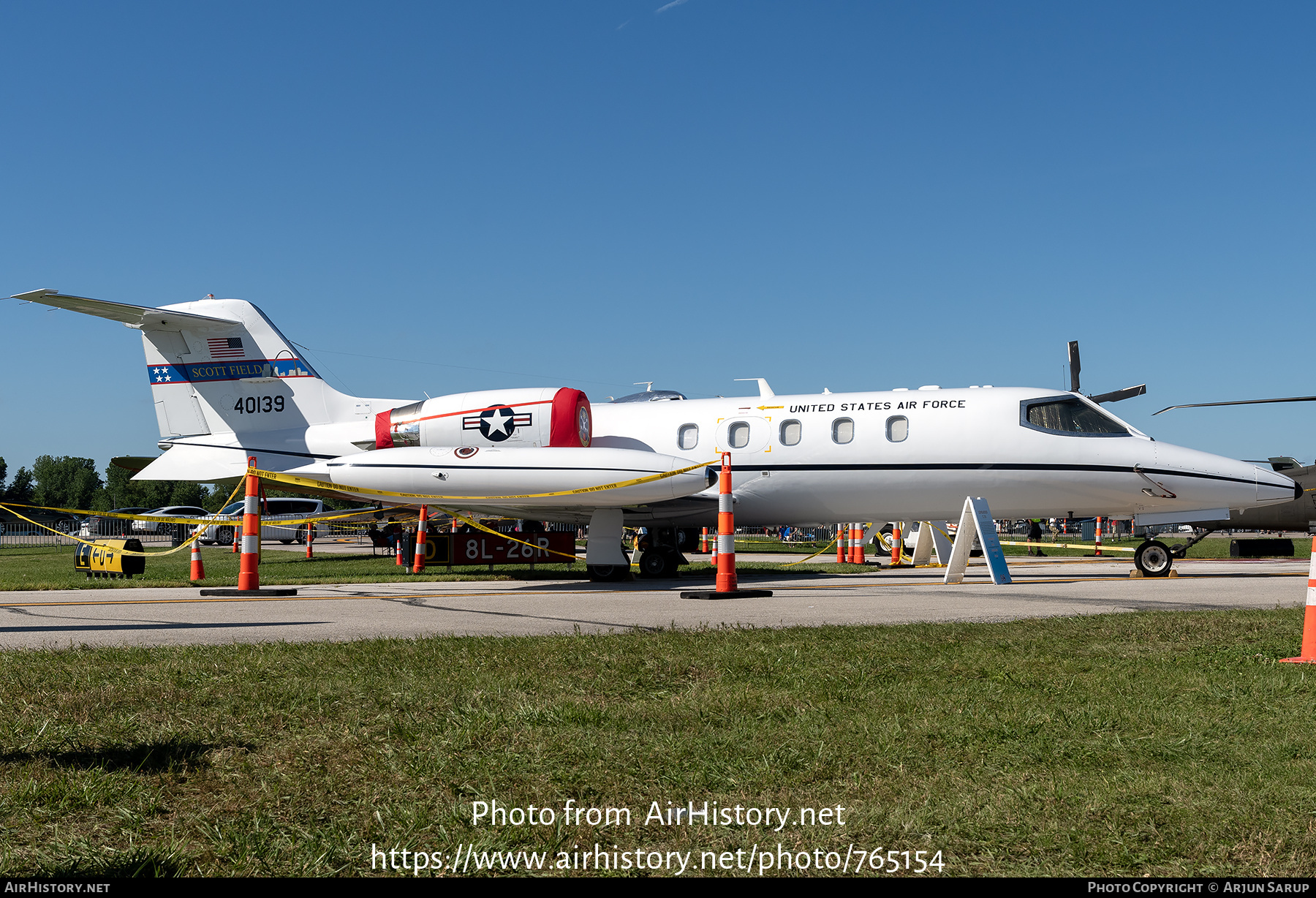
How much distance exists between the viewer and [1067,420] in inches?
609

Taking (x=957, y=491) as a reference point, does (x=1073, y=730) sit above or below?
below

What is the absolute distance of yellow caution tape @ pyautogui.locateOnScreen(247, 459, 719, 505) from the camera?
47.3 feet

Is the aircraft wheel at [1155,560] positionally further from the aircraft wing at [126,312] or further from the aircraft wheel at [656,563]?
the aircraft wing at [126,312]

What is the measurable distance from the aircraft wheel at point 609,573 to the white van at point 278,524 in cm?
3558

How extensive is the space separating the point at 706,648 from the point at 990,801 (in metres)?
3.12

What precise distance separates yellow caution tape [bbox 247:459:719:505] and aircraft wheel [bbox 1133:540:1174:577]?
719cm

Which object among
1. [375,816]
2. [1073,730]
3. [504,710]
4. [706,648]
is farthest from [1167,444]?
[375,816]

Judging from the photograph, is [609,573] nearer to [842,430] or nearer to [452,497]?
[452,497]

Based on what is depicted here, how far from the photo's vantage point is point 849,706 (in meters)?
4.53

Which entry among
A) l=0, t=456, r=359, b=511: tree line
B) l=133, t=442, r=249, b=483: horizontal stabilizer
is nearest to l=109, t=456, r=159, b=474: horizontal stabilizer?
l=133, t=442, r=249, b=483: horizontal stabilizer

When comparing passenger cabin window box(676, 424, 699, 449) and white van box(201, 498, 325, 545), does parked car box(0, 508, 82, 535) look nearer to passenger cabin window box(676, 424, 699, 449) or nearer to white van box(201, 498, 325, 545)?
white van box(201, 498, 325, 545)

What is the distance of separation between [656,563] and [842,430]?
422 cm

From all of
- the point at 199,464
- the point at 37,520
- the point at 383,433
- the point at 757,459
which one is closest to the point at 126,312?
the point at 199,464
